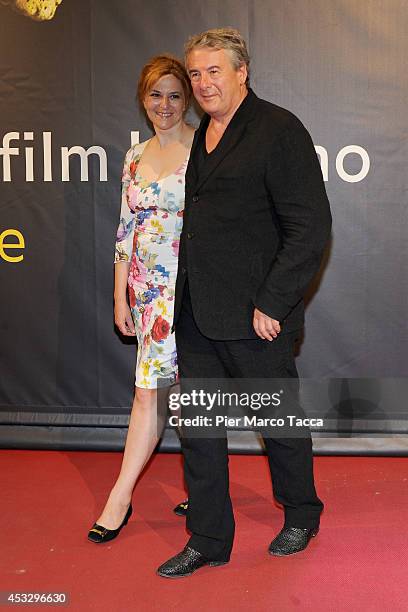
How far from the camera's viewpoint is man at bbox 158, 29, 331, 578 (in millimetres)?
2381

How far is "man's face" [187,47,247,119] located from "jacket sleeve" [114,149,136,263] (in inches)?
22.7

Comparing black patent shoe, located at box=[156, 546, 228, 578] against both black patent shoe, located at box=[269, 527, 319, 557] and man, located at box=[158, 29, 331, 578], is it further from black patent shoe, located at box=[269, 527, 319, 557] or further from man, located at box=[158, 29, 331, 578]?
black patent shoe, located at box=[269, 527, 319, 557]

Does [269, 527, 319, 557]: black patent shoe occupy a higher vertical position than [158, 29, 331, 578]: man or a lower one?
lower

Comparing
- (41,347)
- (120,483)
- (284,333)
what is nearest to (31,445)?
(41,347)

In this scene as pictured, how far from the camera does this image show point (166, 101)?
284 centimetres

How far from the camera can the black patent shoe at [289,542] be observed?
2688mm

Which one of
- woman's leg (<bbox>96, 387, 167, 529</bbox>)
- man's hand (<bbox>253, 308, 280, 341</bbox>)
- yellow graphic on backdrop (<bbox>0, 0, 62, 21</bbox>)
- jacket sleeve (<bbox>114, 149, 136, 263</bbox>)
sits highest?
yellow graphic on backdrop (<bbox>0, 0, 62, 21</bbox>)

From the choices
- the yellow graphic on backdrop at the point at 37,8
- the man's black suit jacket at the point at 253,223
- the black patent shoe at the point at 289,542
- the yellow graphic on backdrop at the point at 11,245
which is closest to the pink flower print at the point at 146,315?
the man's black suit jacket at the point at 253,223

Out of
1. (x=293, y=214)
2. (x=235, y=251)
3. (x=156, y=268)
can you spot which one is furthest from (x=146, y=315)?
(x=293, y=214)

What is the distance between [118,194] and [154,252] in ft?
3.32

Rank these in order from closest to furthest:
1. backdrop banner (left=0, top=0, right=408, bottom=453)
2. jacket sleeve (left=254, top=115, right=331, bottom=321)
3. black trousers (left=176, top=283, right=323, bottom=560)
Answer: jacket sleeve (left=254, top=115, right=331, bottom=321) < black trousers (left=176, top=283, right=323, bottom=560) < backdrop banner (left=0, top=0, right=408, bottom=453)

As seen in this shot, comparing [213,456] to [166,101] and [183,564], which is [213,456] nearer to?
[183,564]

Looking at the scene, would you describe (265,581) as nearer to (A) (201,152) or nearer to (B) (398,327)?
(A) (201,152)

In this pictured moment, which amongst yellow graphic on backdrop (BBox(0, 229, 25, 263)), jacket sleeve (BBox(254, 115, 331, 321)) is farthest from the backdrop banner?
jacket sleeve (BBox(254, 115, 331, 321))
